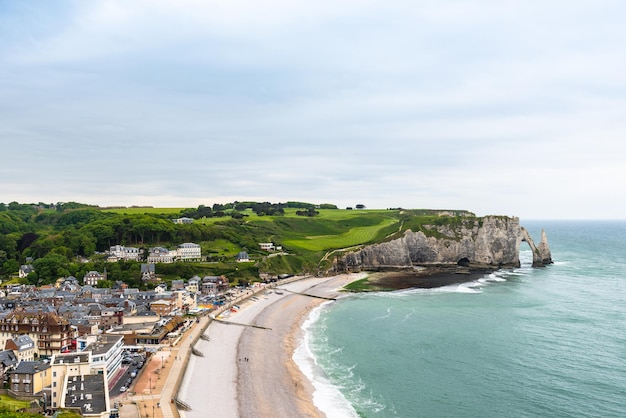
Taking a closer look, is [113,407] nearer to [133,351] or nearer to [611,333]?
[133,351]

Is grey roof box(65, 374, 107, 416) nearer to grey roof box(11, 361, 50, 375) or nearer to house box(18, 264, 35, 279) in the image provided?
grey roof box(11, 361, 50, 375)

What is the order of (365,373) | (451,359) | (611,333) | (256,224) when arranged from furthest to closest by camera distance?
(256,224)
(611,333)
(451,359)
(365,373)

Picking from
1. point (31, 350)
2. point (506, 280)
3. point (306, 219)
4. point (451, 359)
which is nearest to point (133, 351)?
point (31, 350)

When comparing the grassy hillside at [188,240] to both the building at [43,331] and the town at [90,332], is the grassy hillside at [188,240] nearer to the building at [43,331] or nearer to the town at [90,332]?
the town at [90,332]

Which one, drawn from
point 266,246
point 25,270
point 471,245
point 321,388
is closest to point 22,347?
point 321,388

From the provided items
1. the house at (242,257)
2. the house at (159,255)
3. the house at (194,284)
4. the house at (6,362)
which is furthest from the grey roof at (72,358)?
the house at (242,257)

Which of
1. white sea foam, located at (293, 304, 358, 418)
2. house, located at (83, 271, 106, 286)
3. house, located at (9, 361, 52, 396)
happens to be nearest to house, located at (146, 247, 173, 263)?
house, located at (83, 271, 106, 286)

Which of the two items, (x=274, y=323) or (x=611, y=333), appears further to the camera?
(x=274, y=323)
